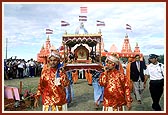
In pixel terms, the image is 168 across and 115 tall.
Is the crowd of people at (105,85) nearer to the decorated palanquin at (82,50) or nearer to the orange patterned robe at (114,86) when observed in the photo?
the orange patterned robe at (114,86)

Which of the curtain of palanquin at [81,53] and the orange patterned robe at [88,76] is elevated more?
the curtain of palanquin at [81,53]

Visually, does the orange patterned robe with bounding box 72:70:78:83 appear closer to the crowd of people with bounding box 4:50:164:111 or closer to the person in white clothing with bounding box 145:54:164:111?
the crowd of people with bounding box 4:50:164:111

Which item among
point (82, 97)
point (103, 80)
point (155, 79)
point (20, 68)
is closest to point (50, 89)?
point (82, 97)

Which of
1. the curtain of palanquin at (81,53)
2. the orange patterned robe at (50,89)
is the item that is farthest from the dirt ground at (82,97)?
the curtain of palanquin at (81,53)

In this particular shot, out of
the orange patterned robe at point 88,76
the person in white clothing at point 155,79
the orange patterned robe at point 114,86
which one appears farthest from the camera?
the orange patterned robe at point 88,76

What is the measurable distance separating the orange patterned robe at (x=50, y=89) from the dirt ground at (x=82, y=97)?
0.36m

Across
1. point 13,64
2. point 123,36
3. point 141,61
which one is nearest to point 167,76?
point 141,61

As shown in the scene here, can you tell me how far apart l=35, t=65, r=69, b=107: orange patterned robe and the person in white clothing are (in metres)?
1.76

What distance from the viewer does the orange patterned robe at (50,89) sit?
27.7 ft

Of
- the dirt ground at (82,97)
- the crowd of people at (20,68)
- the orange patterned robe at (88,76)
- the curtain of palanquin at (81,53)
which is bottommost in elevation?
the dirt ground at (82,97)

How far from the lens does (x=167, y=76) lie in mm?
8773

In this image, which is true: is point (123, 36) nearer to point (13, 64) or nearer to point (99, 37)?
point (99, 37)

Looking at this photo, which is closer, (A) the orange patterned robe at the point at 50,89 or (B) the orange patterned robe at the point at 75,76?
(A) the orange patterned robe at the point at 50,89

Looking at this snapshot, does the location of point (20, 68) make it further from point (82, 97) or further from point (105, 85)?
point (105, 85)
